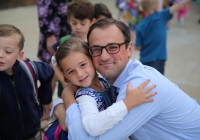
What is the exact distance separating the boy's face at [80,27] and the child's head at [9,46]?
1.12 m

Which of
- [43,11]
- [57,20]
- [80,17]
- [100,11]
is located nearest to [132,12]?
[100,11]

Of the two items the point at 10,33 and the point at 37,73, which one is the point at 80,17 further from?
the point at 10,33

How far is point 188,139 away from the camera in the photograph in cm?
195

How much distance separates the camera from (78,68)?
2.07 metres

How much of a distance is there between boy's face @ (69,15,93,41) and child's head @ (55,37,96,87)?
1.38 metres

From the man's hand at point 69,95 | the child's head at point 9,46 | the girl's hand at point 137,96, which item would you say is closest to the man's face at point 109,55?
the man's hand at point 69,95

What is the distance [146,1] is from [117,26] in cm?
284

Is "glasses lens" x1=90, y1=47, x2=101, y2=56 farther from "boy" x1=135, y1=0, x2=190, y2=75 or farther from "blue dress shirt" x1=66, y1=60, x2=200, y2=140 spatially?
"boy" x1=135, y1=0, x2=190, y2=75

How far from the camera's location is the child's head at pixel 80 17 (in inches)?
138

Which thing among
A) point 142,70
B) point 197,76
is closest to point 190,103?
point 142,70

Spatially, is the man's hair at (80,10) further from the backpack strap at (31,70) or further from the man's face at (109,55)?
the man's face at (109,55)

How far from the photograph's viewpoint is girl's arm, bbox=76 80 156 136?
168 centimetres

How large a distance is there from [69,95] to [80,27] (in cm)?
159

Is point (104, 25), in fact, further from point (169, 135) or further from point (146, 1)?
point (146, 1)
